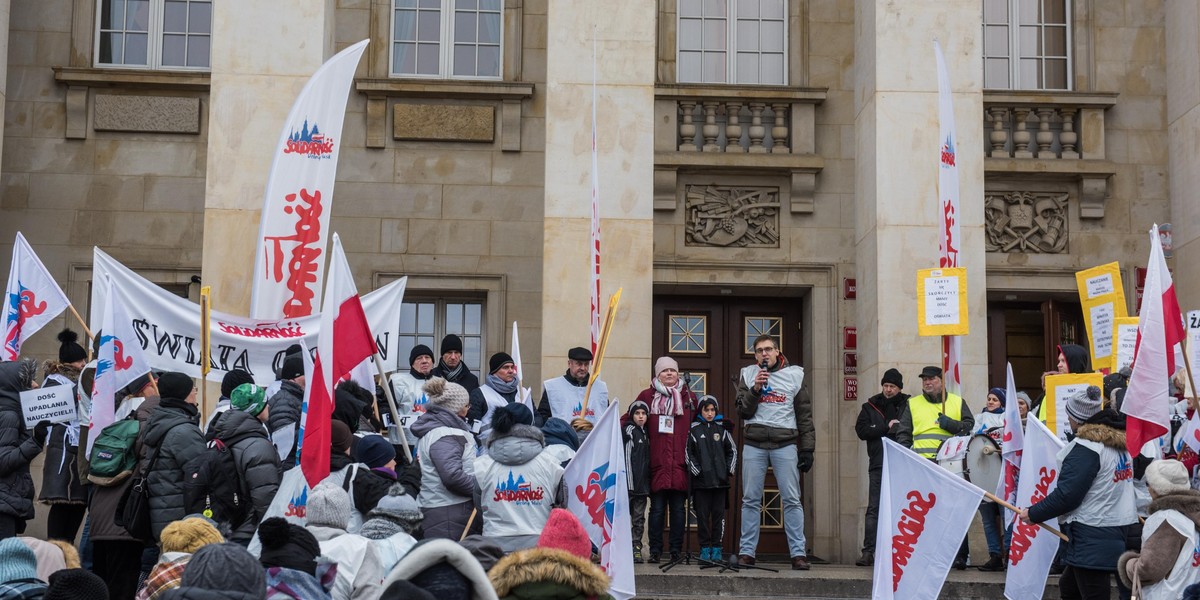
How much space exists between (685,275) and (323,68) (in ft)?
17.7

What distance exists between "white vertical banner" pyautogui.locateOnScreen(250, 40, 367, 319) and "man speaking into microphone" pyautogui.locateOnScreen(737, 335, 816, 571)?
13.0 feet

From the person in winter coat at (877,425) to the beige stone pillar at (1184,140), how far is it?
456cm

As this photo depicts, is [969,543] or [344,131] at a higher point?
[344,131]

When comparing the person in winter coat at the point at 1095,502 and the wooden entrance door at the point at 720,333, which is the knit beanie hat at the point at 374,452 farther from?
the wooden entrance door at the point at 720,333

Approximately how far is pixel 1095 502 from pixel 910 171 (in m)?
6.67

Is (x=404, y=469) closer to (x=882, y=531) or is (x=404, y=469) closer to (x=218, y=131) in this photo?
(x=882, y=531)

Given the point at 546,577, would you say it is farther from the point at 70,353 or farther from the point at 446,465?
the point at 70,353

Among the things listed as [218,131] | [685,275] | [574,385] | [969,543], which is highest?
[218,131]

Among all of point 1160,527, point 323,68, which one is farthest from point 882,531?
point 323,68

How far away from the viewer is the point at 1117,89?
62.6 feet

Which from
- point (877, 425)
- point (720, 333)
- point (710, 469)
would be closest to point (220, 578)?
point (710, 469)

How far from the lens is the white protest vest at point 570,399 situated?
45.8 ft

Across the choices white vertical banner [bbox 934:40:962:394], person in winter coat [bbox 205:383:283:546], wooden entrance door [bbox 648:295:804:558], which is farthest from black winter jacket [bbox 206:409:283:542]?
wooden entrance door [bbox 648:295:804:558]

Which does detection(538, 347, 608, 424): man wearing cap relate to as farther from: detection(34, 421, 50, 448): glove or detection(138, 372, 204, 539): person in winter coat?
→ detection(34, 421, 50, 448): glove
